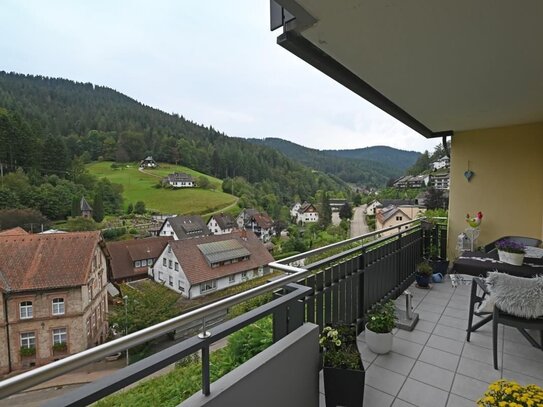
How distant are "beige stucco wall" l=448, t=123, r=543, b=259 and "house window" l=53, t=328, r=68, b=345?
20.8 feet

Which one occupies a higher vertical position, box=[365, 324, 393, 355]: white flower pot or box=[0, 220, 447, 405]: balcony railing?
box=[0, 220, 447, 405]: balcony railing

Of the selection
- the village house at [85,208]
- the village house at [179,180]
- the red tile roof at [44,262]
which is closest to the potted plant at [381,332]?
the red tile roof at [44,262]

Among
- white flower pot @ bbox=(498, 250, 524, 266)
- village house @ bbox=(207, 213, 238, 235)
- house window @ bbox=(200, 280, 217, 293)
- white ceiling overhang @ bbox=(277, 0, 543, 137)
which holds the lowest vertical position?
house window @ bbox=(200, 280, 217, 293)

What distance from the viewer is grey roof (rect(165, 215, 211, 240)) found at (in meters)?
9.49

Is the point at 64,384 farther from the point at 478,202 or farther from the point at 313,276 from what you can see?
the point at 478,202

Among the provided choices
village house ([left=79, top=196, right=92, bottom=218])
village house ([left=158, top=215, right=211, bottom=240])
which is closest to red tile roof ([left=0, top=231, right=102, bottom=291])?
village house ([left=79, top=196, right=92, bottom=218])

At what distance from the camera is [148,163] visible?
12.6 meters

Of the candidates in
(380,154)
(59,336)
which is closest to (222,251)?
(59,336)

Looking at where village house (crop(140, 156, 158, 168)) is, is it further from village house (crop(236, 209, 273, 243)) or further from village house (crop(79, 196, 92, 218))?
village house (crop(79, 196, 92, 218))

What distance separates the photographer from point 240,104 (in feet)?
93.2

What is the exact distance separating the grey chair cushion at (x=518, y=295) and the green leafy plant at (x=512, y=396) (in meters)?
1.20

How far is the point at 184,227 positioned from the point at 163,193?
3.20 meters

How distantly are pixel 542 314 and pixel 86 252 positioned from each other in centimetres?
564

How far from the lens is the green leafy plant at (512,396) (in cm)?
112
